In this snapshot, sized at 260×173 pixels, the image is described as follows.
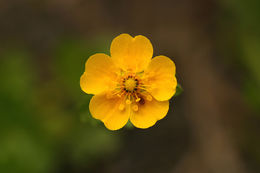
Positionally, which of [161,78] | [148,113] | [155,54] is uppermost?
[155,54]

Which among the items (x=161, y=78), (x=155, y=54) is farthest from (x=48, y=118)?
(x=161, y=78)

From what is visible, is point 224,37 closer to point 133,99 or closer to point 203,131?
point 203,131

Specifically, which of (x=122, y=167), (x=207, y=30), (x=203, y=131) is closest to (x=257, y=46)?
(x=207, y=30)

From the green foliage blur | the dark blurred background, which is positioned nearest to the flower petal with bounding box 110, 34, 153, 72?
the green foliage blur

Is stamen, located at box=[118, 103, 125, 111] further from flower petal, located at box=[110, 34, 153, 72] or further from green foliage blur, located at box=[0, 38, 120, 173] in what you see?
Result: green foliage blur, located at box=[0, 38, 120, 173]

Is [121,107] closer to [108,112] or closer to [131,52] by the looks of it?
[108,112]

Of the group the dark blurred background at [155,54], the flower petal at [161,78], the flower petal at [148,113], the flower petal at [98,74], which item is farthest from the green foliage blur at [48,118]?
the flower petal at [161,78]
